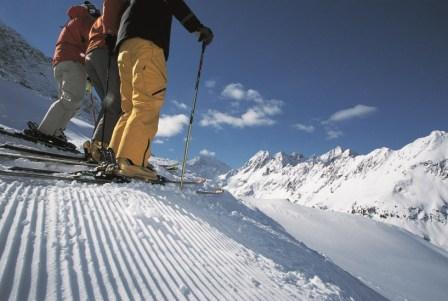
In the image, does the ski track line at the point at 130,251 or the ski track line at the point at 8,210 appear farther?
the ski track line at the point at 8,210

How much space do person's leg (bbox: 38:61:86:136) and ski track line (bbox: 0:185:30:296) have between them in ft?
11.6

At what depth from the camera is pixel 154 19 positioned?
11.8 feet

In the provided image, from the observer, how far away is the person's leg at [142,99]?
3406mm

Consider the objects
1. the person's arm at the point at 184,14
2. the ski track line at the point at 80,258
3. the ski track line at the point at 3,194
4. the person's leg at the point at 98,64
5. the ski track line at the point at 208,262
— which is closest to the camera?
the ski track line at the point at 80,258

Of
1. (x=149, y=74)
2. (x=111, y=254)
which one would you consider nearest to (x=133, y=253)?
(x=111, y=254)

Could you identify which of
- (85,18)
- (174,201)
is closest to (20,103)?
(85,18)

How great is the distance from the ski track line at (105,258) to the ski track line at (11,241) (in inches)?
13.1

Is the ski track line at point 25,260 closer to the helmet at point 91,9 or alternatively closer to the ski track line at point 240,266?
the ski track line at point 240,266

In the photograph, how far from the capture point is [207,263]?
1.85 metres

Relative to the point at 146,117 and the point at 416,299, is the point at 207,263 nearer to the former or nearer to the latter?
the point at 146,117

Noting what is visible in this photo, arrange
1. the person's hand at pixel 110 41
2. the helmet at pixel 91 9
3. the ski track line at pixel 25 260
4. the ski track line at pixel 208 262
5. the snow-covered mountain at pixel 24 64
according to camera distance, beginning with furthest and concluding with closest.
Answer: the snow-covered mountain at pixel 24 64 → the helmet at pixel 91 9 → the person's hand at pixel 110 41 → the ski track line at pixel 208 262 → the ski track line at pixel 25 260

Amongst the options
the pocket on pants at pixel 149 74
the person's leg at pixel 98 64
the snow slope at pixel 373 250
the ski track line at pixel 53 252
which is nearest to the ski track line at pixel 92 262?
the ski track line at pixel 53 252

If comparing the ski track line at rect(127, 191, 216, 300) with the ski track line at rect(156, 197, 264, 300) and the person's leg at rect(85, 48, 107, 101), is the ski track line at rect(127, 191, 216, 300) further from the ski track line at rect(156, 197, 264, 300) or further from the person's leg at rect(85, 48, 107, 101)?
the person's leg at rect(85, 48, 107, 101)

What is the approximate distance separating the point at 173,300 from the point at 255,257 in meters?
0.91
